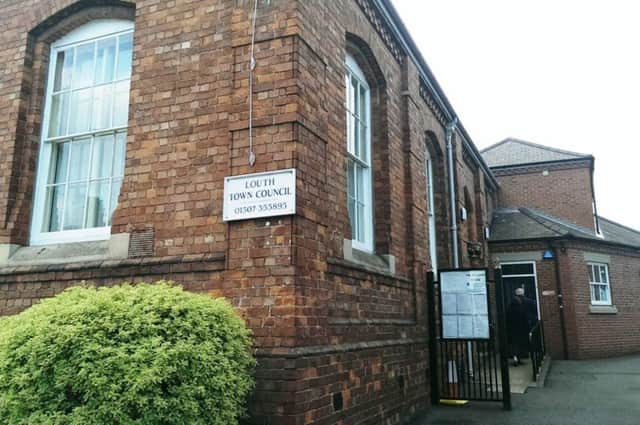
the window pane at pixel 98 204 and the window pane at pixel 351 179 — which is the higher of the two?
the window pane at pixel 351 179

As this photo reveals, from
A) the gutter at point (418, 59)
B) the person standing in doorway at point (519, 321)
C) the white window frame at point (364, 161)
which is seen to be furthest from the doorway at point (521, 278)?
the white window frame at point (364, 161)

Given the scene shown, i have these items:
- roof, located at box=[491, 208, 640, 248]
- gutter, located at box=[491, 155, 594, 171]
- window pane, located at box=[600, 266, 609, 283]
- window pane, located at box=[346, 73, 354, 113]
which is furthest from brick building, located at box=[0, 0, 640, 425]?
gutter, located at box=[491, 155, 594, 171]

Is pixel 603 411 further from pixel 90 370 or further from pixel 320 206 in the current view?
pixel 90 370

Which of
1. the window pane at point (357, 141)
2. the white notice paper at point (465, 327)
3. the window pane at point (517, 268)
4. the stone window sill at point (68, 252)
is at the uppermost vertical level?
the window pane at point (357, 141)

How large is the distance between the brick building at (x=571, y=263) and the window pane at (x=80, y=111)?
14641 mm

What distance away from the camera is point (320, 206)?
543 cm

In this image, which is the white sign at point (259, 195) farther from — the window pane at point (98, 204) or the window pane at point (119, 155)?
the window pane at point (98, 204)

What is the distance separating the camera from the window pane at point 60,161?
6676 mm

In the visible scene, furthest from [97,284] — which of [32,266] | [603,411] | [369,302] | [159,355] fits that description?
[603,411]

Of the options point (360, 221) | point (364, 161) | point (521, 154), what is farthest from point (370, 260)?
point (521, 154)

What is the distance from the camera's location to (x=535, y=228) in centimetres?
1823

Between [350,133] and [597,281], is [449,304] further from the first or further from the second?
[597,281]

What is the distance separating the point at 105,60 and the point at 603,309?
54.8 feet

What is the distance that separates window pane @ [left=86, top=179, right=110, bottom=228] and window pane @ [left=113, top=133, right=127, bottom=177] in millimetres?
183
